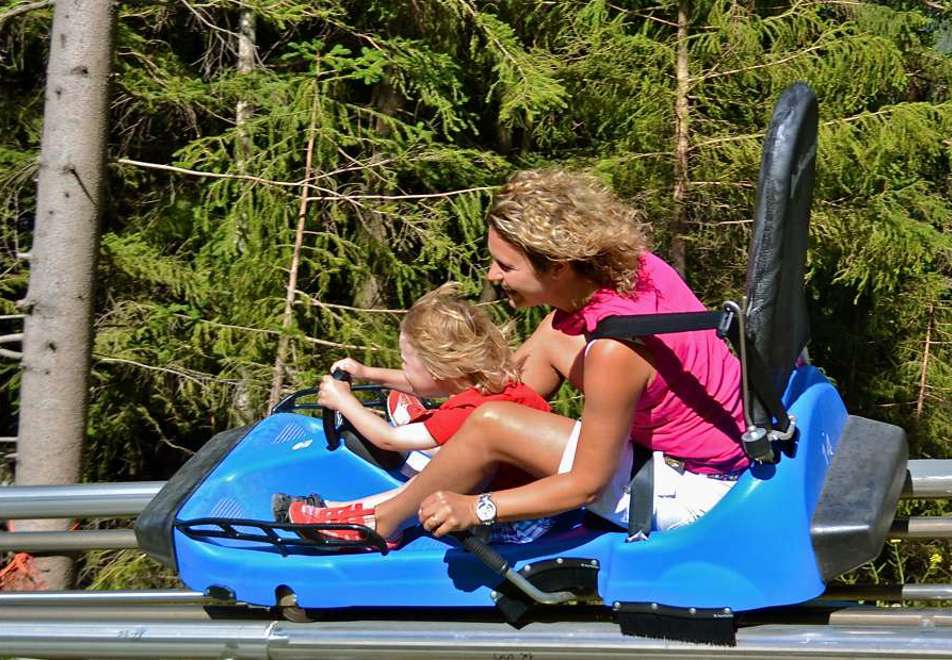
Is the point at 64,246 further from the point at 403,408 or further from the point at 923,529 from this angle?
the point at 923,529

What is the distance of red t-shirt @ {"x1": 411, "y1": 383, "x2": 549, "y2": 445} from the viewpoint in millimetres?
3174

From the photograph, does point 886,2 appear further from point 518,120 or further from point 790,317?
point 790,317

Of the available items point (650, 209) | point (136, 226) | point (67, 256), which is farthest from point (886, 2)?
point (67, 256)

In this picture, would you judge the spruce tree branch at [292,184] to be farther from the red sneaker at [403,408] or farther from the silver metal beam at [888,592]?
the silver metal beam at [888,592]

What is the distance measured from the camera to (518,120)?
6.47 m

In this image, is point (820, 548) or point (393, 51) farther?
point (393, 51)

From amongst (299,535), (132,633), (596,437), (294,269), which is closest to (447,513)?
(596,437)

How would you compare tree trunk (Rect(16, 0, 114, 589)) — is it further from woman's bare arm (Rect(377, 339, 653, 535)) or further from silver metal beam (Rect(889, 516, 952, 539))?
silver metal beam (Rect(889, 516, 952, 539))

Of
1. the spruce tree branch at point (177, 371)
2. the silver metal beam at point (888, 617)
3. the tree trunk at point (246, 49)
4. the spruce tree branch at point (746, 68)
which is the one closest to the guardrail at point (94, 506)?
the silver metal beam at point (888, 617)

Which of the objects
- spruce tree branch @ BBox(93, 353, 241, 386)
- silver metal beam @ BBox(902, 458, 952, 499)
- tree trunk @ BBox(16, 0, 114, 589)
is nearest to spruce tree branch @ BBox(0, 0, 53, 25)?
tree trunk @ BBox(16, 0, 114, 589)

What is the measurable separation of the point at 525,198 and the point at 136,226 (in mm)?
4517

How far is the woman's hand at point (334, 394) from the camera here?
341 centimetres

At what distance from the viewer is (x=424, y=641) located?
2.68 meters

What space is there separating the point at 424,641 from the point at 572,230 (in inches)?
40.5
